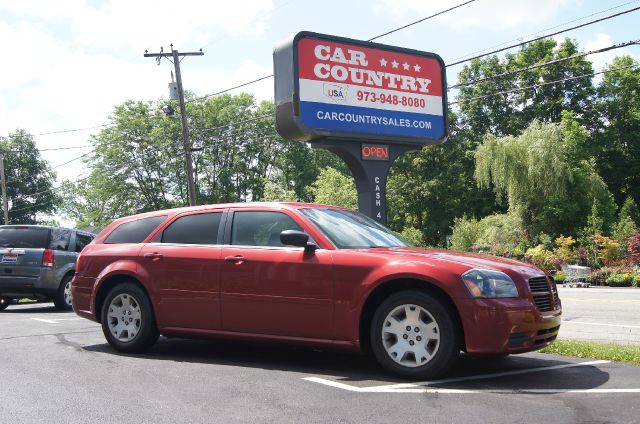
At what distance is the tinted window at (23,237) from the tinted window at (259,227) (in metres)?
8.89

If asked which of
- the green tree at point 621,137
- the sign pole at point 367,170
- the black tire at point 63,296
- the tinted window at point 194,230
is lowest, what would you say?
the black tire at point 63,296

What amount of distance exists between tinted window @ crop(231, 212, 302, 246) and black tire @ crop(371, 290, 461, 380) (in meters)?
1.32

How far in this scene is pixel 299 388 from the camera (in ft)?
17.7

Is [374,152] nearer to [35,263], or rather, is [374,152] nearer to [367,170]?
[367,170]

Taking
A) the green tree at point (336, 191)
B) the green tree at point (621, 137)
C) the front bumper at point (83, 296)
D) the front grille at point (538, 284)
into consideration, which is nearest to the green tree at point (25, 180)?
the green tree at point (336, 191)

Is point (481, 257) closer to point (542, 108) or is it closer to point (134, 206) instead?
point (542, 108)

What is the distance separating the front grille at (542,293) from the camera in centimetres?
572

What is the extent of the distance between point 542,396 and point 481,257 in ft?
5.03

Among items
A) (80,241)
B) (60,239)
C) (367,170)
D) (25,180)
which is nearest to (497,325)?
(367,170)

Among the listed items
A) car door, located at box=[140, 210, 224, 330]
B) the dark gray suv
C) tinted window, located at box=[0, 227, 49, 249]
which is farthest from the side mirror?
tinted window, located at box=[0, 227, 49, 249]

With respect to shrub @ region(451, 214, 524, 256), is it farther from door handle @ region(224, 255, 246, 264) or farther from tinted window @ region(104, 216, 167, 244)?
door handle @ region(224, 255, 246, 264)

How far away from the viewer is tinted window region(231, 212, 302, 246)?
661cm

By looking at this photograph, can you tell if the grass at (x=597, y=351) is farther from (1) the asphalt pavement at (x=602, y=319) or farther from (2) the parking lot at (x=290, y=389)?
(1) the asphalt pavement at (x=602, y=319)

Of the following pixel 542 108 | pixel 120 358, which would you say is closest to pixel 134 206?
pixel 542 108
